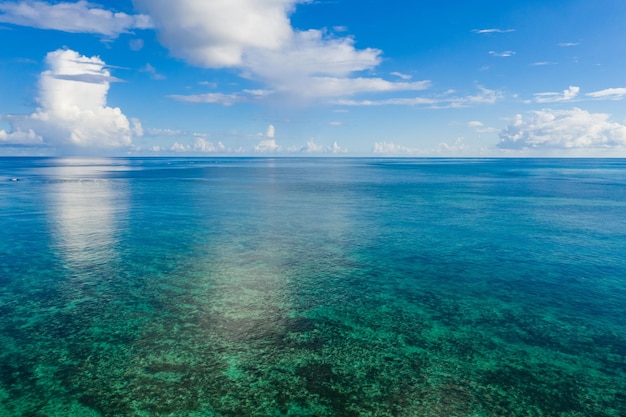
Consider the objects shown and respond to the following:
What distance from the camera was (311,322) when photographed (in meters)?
16.5

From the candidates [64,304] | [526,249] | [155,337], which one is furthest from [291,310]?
[526,249]

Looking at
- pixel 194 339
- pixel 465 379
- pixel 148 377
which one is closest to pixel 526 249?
pixel 465 379

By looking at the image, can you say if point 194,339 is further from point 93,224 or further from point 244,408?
point 93,224

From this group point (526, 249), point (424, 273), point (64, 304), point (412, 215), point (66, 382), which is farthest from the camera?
point (412, 215)

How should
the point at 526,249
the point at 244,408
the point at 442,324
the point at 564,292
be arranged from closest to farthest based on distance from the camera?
the point at 244,408 → the point at 442,324 → the point at 564,292 → the point at 526,249

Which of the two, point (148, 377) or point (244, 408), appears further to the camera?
point (148, 377)

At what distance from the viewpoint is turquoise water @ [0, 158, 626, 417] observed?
11727 mm

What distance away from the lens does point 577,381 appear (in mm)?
12648

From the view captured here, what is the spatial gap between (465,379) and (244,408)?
22.4 ft

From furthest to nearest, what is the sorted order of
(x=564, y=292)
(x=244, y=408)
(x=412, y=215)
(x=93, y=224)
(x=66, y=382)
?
(x=412, y=215), (x=93, y=224), (x=564, y=292), (x=66, y=382), (x=244, y=408)

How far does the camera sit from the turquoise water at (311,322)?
11727 millimetres

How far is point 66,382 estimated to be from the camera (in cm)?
1232

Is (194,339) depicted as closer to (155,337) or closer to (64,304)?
(155,337)

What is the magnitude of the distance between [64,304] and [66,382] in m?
7.16
